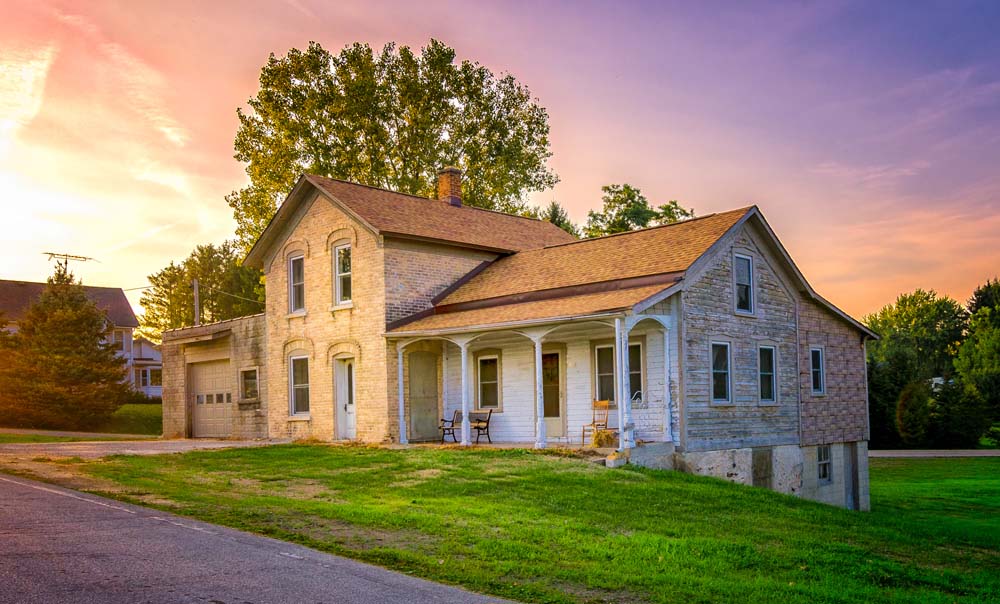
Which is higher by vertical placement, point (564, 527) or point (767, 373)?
point (767, 373)

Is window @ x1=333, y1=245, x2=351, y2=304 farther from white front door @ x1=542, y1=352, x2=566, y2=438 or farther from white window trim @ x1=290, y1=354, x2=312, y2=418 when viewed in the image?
white front door @ x1=542, y1=352, x2=566, y2=438

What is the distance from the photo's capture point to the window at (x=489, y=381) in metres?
23.4

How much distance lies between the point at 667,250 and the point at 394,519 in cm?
1219

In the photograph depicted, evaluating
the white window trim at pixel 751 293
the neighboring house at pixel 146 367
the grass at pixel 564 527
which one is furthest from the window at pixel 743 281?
the neighboring house at pixel 146 367

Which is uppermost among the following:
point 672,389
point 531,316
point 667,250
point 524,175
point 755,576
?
point 524,175

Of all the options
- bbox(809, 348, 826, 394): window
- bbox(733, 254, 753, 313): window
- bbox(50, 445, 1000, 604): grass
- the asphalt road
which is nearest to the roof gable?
bbox(50, 445, 1000, 604): grass

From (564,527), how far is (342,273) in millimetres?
15253

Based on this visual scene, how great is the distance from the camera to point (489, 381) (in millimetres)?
23641

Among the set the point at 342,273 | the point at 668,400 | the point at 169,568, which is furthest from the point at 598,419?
the point at 169,568

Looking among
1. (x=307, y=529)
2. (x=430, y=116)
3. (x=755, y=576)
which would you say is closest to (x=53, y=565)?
(x=307, y=529)

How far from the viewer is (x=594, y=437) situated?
1909 centimetres

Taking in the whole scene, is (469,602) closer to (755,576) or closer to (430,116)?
(755,576)

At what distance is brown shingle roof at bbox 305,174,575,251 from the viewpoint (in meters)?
24.7

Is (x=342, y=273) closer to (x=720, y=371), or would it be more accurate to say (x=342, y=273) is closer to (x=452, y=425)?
(x=452, y=425)
